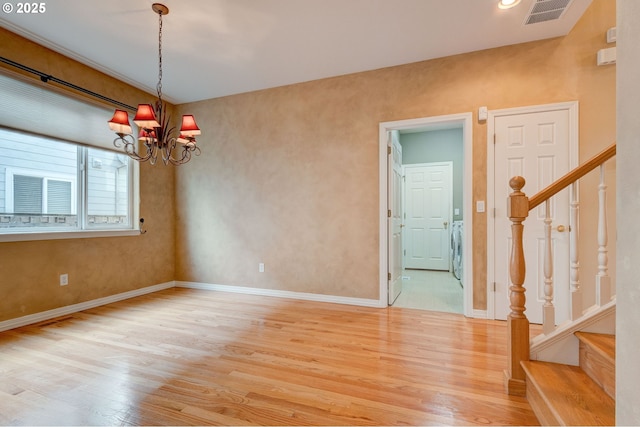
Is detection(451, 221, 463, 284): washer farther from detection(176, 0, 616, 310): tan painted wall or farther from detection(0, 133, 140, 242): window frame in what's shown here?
detection(0, 133, 140, 242): window frame

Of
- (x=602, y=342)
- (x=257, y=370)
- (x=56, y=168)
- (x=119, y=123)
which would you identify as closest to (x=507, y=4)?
(x=602, y=342)

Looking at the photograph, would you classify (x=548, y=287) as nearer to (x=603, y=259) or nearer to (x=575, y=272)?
(x=575, y=272)

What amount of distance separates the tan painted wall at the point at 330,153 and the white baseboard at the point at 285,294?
71 mm

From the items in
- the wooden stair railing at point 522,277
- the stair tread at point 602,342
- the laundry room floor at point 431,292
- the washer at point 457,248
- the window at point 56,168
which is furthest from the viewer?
the washer at point 457,248

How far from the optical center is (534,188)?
2.81 meters

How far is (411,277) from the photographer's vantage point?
202 inches

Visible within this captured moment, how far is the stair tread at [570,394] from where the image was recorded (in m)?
1.24

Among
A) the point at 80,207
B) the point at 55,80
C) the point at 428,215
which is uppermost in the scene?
the point at 55,80

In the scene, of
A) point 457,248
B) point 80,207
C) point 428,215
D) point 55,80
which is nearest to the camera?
point 55,80

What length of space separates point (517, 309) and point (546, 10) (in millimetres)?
2486

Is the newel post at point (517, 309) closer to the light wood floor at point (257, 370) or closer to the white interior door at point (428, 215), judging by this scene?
the light wood floor at point (257, 370)

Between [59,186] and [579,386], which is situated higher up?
[59,186]

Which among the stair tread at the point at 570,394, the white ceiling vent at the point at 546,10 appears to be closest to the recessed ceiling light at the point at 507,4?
the white ceiling vent at the point at 546,10

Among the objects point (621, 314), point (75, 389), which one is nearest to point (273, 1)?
point (621, 314)
